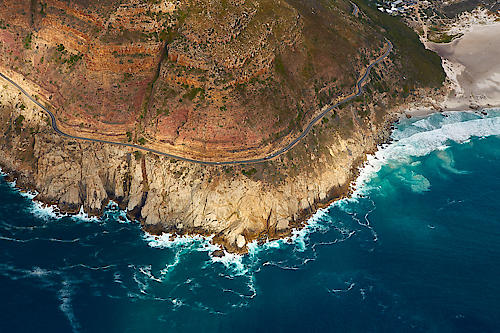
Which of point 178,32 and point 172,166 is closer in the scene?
point 172,166

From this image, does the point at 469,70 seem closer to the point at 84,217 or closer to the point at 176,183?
the point at 176,183

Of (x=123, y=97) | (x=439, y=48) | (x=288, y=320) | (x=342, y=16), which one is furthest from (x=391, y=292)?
(x=439, y=48)

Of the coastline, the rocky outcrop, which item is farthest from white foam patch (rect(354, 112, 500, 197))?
the coastline

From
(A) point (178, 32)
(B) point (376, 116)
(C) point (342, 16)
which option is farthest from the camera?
(C) point (342, 16)

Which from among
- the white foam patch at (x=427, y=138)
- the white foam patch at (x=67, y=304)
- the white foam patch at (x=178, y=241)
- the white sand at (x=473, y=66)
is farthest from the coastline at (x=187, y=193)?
the white sand at (x=473, y=66)

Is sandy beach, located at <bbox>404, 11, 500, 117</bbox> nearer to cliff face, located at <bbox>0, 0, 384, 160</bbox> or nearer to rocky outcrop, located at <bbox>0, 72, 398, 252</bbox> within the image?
cliff face, located at <bbox>0, 0, 384, 160</bbox>

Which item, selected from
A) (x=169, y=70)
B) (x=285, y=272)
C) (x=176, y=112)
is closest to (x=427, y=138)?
(x=285, y=272)

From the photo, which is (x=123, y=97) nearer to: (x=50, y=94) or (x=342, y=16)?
(x=50, y=94)
